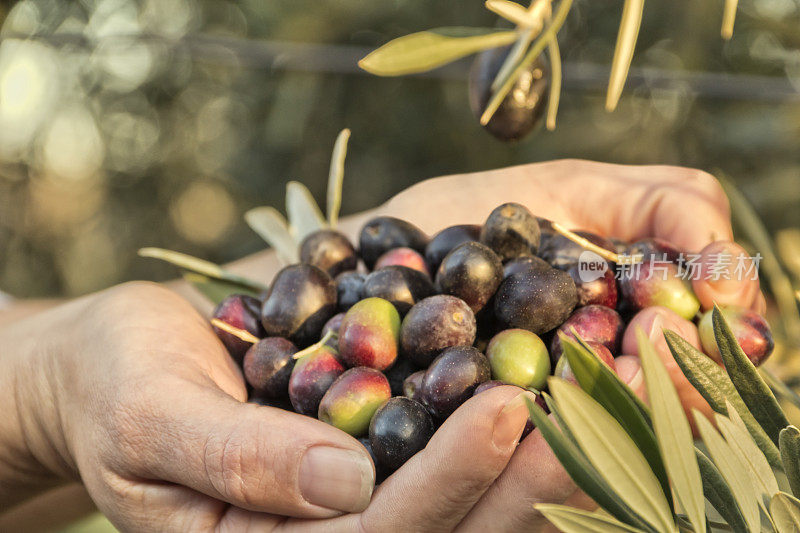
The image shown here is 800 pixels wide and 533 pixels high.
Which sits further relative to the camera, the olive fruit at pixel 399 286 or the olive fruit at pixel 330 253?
the olive fruit at pixel 330 253

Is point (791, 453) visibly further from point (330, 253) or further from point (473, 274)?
point (330, 253)

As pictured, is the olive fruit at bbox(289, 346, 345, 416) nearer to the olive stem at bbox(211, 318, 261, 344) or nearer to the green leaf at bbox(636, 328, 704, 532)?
the olive stem at bbox(211, 318, 261, 344)

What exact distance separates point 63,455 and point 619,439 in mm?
988

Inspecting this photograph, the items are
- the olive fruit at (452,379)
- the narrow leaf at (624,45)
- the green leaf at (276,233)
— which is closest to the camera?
the narrow leaf at (624,45)

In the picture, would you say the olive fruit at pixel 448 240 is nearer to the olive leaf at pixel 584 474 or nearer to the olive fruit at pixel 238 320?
the olive fruit at pixel 238 320

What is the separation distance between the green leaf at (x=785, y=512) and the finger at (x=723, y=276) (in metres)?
0.47

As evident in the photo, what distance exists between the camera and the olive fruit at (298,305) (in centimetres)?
105

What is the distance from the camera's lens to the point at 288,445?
2.67ft

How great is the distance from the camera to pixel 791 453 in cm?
63

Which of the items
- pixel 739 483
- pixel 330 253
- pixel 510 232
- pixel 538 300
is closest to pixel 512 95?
pixel 510 232

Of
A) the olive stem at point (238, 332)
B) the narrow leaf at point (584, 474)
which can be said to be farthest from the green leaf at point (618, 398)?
the olive stem at point (238, 332)

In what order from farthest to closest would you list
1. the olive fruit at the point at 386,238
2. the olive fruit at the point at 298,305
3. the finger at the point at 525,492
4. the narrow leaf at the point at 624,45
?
the olive fruit at the point at 386,238 < the olive fruit at the point at 298,305 < the finger at the point at 525,492 < the narrow leaf at the point at 624,45

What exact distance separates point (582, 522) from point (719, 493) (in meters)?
0.18

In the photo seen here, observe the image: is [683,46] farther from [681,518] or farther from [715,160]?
[681,518]
